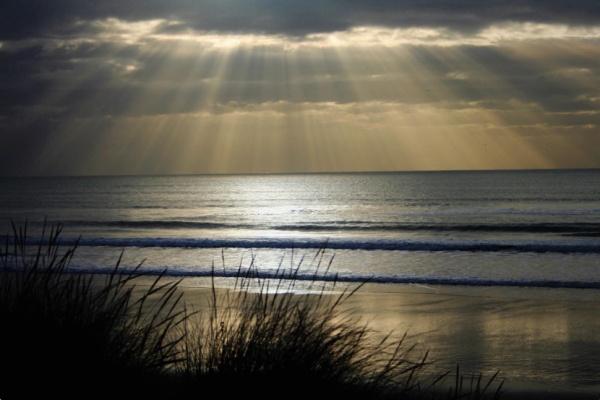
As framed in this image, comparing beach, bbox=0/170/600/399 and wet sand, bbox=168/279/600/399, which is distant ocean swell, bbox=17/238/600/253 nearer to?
beach, bbox=0/170/600/399

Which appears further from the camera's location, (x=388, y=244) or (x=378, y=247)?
(x=388, y=244)

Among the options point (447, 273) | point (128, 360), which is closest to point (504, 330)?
point (447, 273)

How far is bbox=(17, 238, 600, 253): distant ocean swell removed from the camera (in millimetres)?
18533

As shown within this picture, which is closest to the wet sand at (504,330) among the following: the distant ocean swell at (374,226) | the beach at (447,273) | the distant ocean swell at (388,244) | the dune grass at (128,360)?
the beach at (447,273)

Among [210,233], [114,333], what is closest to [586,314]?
[114,333]

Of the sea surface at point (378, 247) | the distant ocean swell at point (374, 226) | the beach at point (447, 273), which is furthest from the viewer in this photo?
the distant ocean swell at point (374, 226)

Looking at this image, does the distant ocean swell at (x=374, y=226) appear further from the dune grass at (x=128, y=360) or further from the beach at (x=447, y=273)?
the dune grass at (x=128, y=360)

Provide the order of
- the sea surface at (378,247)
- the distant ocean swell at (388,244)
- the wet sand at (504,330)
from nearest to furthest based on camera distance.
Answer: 1. the wet sand at (504,330)
2. the sea surface at (378,247)
3. the distant ocean swell at (388,244)

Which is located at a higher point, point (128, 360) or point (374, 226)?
point (374, 226)

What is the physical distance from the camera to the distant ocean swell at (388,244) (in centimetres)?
1853

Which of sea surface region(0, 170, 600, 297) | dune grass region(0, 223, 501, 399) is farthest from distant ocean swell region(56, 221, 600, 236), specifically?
dune grass region(0, 223, 501, 399)

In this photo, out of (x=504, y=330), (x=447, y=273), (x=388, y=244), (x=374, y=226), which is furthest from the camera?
(x=374, y=226)

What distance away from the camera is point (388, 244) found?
790 inches

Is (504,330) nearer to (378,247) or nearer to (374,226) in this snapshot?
(378,247)
